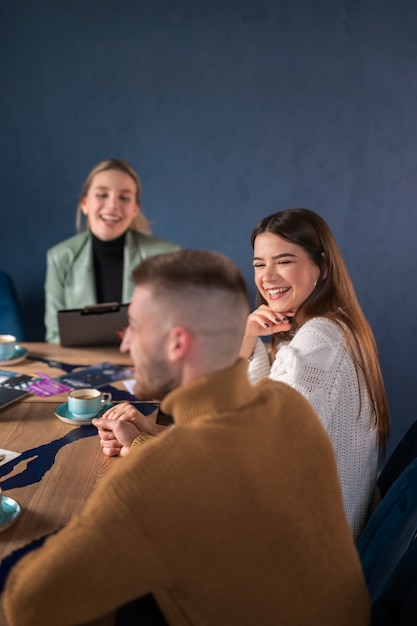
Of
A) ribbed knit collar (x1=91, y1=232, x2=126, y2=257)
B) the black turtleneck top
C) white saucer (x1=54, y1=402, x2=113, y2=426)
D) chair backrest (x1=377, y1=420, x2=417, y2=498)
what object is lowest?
chair backrest (x1=377, y1=420, x2=417, y2=498)

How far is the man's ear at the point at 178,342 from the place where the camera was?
3.21ft

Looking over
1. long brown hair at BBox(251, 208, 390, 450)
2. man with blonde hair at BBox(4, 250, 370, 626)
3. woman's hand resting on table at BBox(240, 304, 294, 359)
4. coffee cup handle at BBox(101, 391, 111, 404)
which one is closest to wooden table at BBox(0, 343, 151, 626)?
coffee cup handle at BBox(101, 391, 111, 404)

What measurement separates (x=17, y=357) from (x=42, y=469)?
2.74 feet

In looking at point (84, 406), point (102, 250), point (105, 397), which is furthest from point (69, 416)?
point (102, 250)

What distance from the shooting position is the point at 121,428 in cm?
151

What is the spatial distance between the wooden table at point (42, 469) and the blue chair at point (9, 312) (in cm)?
101

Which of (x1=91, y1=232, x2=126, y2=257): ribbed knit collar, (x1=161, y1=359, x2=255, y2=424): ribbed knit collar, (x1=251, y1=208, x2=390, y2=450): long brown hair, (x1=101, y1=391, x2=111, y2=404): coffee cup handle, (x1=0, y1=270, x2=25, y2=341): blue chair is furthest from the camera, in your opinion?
(x1=91, y1=232, x2=126, y2=257): ribbed knit collar

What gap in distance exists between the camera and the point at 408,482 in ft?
4.25

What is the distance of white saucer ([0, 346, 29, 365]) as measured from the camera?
84.3 inches

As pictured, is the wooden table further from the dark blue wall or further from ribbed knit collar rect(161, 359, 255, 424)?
the dark blue wall

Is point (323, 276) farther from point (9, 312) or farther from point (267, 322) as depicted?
point (9, 312)

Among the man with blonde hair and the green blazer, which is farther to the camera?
the green blazer

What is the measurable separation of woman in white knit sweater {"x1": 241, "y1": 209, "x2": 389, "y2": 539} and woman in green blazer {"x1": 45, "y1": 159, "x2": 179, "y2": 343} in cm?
119

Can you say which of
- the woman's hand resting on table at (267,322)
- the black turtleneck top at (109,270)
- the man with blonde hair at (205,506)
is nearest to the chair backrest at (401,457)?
the woman's hand resting on table at (267,322)
